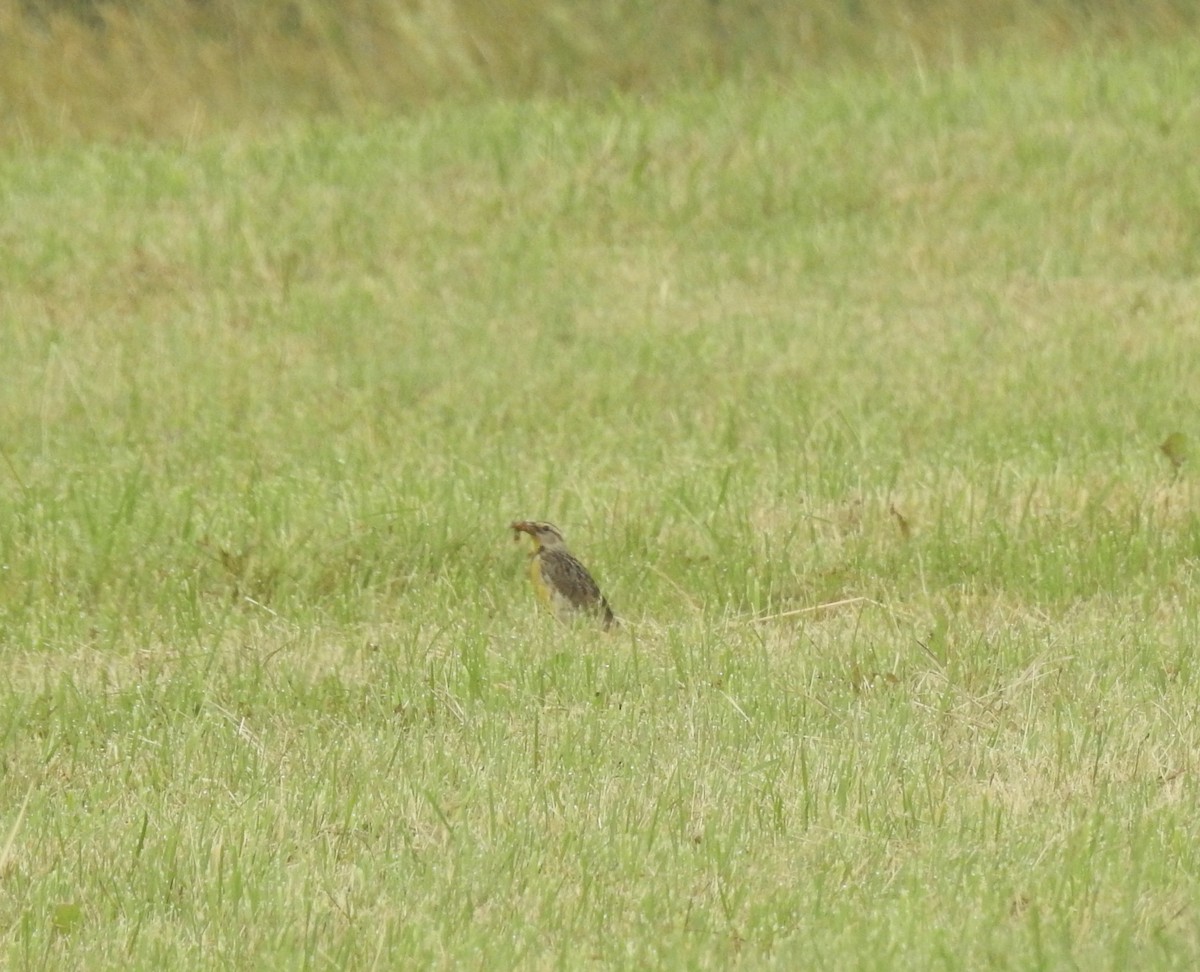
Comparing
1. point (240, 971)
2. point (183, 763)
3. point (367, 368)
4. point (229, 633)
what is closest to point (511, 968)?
point (240, 971)

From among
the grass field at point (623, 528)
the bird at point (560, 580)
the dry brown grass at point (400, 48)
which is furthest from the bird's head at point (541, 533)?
the dry brown grass at point (400, 48)

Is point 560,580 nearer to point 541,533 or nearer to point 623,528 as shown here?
point 541,533

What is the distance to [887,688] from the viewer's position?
6.03m

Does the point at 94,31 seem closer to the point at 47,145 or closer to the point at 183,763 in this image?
the point at 47,145

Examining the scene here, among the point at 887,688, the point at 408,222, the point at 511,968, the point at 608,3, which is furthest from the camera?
the point at 608,3

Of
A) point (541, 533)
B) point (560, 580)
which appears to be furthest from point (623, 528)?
point (560, 580)

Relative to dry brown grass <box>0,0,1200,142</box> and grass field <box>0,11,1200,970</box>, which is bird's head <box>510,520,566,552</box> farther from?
dry brown grass <box>0,0,1200,142</box>

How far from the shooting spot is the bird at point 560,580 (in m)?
6.80

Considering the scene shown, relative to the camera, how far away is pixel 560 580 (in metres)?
6.92

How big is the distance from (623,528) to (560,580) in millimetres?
884

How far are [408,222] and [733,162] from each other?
2.04 metres

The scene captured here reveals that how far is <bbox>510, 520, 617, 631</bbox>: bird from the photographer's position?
6.80 meters

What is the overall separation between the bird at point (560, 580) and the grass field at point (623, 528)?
0.11 meters

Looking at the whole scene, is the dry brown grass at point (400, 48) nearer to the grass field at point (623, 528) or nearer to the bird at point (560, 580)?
the grass field at point (623, 528)
